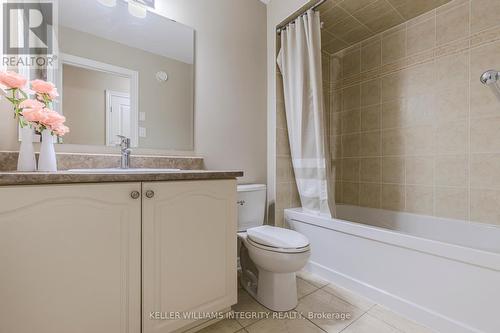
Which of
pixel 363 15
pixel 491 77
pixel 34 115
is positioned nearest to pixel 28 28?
pixel 34 115

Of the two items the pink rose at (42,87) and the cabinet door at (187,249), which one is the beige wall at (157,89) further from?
the cabinet door at (187,249)

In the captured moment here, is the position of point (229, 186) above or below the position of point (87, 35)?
below

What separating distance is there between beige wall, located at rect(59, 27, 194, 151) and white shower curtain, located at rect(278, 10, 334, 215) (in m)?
0.83

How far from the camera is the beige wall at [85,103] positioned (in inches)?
49.8

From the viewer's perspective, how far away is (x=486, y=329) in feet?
3.45

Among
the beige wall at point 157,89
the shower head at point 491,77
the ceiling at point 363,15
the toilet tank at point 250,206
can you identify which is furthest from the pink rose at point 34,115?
the shower head at point 491,77

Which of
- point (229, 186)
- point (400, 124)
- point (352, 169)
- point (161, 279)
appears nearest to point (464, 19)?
point (400, 124)

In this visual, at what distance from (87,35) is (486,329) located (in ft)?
8.37

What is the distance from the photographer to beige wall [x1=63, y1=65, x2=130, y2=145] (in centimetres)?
127

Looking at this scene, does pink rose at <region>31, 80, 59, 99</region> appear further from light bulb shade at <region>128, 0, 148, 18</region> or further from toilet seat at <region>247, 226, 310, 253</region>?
toilet seat at <region>247, 226, 310, 253</region>

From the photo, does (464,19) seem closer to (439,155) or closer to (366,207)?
(439,155)

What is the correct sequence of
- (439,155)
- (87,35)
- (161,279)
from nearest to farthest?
(161,279)
(87,35)
(439,155)

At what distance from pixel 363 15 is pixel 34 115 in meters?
2.42

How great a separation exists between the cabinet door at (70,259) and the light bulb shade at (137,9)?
1226mm
